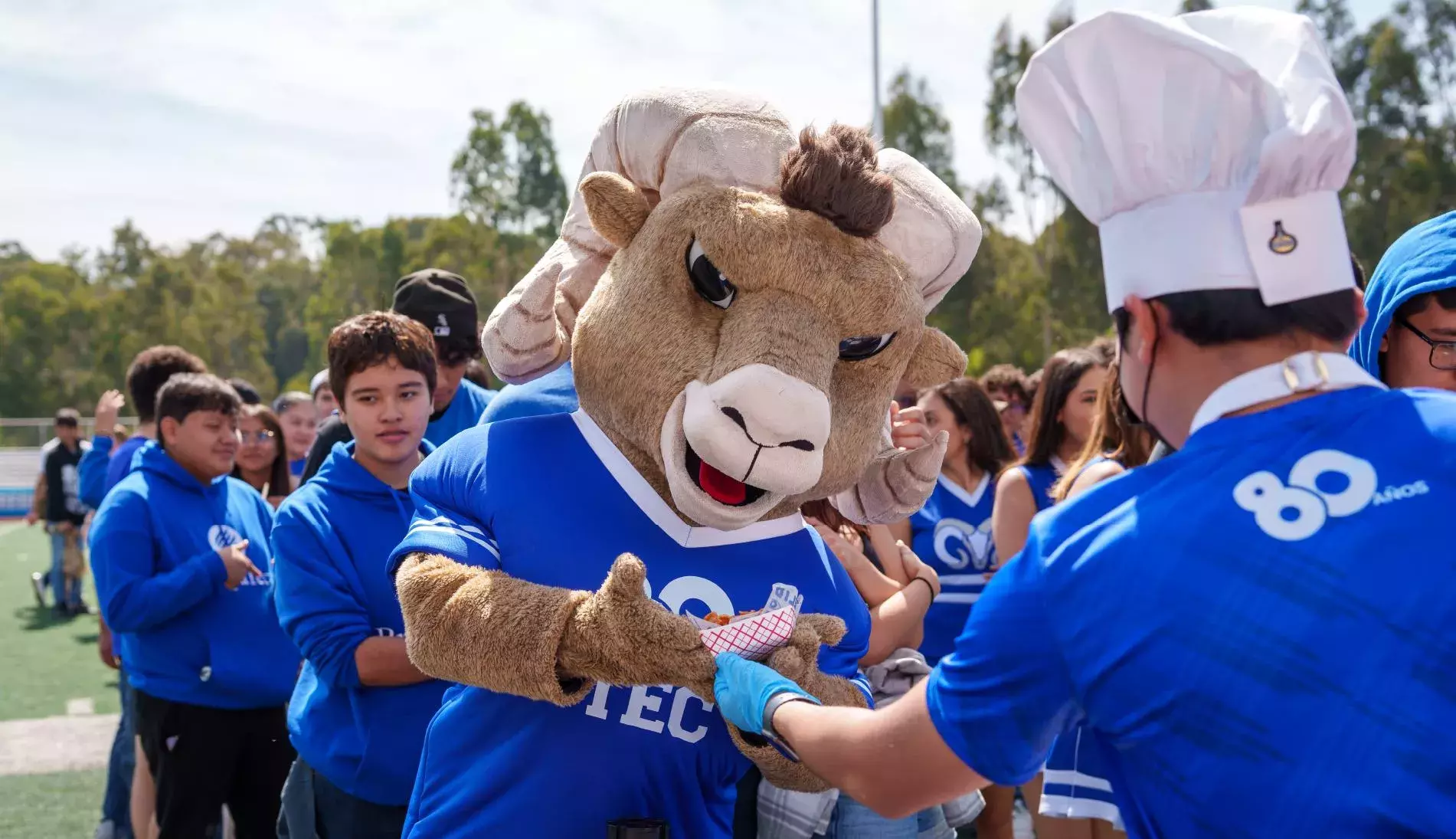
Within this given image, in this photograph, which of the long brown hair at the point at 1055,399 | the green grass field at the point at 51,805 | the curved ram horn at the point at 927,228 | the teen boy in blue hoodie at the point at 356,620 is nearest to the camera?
the curved ram horn at the point at 927,228

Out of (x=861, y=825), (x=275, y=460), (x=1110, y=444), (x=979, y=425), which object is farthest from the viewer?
(x=275, y=460)

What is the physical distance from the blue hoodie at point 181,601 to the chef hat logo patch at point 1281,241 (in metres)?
3.68

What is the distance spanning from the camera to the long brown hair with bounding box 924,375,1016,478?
5.29 meters

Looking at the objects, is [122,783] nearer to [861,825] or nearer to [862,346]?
[861,825]

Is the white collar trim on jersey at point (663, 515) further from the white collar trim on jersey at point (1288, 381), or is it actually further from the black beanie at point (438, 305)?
the black beanie at point (438, 305)

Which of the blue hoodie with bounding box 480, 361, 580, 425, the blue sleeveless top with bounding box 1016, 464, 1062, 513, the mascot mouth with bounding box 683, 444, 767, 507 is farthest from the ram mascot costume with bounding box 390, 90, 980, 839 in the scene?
the blue sleeveless top with bounding box 1016, 464, 1062, 513

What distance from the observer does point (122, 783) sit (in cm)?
508

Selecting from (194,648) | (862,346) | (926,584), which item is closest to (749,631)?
(862,346)

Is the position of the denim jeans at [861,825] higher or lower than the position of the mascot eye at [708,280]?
lower

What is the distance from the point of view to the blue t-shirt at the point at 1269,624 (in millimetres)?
1323

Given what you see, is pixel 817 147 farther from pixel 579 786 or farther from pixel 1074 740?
pixel 1074 740

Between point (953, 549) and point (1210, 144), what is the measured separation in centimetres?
372

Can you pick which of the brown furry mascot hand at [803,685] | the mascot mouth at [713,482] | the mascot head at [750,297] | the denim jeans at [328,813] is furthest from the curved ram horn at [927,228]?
the denim jeans at [328,813]

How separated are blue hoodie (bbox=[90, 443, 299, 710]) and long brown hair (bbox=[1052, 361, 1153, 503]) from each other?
2.72m
